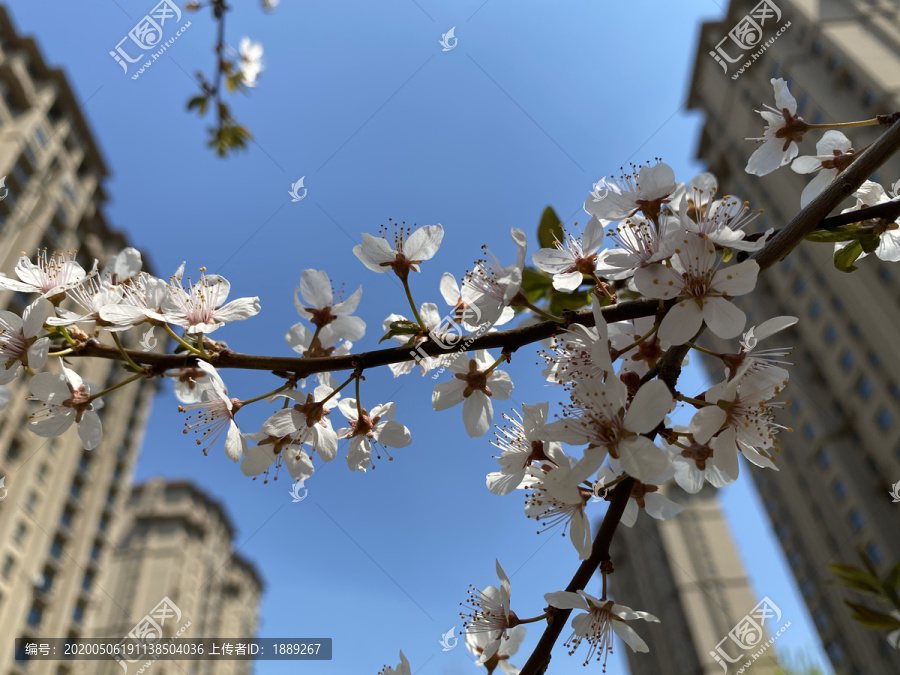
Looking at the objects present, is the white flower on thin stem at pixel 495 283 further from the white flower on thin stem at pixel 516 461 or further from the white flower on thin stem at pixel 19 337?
the white flower on thin stem at pixel 19 337

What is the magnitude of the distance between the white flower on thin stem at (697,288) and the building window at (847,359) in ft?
70.2

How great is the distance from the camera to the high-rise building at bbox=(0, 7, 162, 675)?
18172 millimetres

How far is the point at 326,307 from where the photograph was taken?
101 cm

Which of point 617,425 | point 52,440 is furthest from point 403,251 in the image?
point 52,440

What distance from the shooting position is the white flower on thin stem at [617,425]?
2.17 feet

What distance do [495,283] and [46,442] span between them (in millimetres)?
21523

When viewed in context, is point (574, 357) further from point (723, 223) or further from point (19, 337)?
point (19, 337)

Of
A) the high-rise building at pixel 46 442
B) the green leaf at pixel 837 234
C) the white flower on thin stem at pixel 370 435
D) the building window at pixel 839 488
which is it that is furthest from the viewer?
the building window at pixel 839 488

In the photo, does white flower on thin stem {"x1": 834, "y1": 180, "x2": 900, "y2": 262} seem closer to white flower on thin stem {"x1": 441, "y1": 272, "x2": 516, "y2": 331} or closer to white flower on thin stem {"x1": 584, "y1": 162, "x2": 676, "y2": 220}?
white flower on thin stem {"x1": 584, "y1": 162, "x2": 676, "y2": 220}

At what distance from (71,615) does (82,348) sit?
25.8 metres

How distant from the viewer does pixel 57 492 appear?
20750 millimetres

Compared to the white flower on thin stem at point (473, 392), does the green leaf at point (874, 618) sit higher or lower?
lower

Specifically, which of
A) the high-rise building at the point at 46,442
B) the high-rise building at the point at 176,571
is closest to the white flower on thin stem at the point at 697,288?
the high-rise building at the point at 46,442

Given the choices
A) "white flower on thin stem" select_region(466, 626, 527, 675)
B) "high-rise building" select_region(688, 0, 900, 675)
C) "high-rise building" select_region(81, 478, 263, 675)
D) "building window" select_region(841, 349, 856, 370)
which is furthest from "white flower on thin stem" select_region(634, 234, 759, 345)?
"high-rise building" select_region(81, 478, 263, 675)
